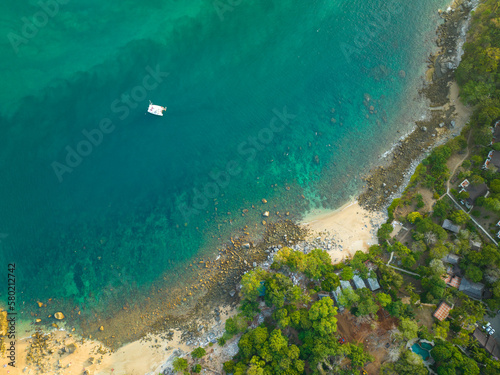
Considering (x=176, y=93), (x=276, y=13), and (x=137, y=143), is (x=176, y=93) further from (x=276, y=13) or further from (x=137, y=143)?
(x=276, y=13)

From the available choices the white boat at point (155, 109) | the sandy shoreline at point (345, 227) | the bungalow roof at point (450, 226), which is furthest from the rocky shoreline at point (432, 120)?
the white boat at point (155, 109)

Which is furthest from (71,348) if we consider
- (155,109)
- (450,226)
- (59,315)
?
(450,226)

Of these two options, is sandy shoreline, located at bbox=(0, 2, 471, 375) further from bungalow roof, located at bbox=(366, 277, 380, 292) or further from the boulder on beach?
bungalow roof, located at bbox=(366, 277, 380, 292)

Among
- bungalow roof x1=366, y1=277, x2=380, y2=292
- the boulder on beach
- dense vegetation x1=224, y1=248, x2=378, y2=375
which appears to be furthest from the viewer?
the boulder on beach

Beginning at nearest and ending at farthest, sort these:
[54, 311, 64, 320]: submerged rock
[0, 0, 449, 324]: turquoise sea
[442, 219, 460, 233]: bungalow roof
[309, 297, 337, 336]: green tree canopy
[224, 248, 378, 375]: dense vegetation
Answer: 1. [224, 248, 378, 375]: dense vegetation
2. [309, 297, 337, 336]: green tree canopy
3. [442, 219, 460, 233]: bungalow roof
4. [54, 311, 64, 320]: submerged rock
5. [0, 0, 449, 324]: turquoise sea

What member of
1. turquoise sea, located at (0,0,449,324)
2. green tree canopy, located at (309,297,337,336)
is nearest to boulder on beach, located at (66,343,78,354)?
turquoise sea, located at (0,0,449,324)

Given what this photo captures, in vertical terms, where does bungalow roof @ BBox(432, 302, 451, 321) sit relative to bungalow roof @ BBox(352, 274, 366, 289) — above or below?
below
